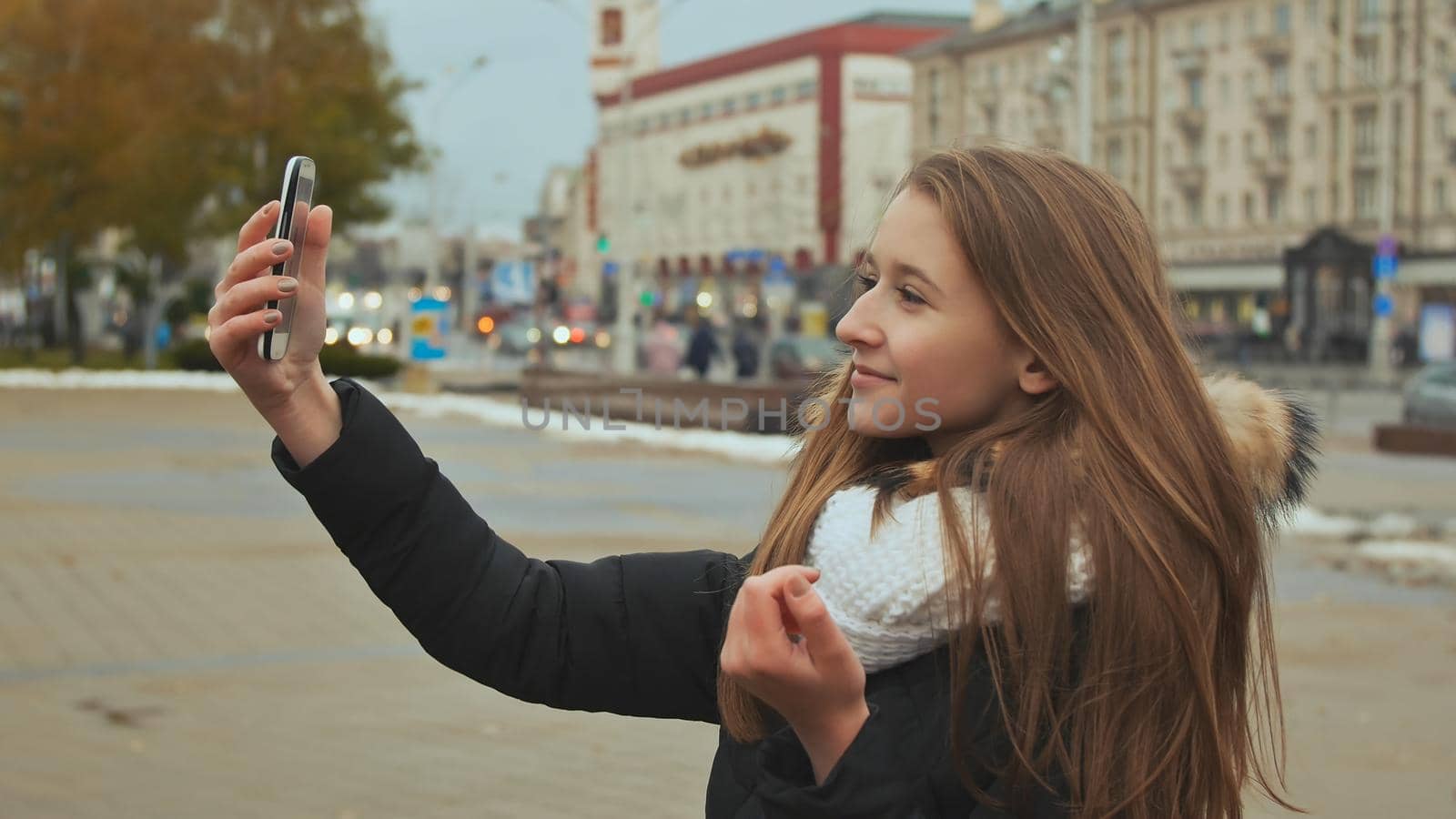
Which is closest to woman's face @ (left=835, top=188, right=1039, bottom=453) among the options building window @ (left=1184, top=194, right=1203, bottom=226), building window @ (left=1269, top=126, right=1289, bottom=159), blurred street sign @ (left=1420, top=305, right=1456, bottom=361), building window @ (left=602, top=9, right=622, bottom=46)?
building window @ (left=602, top=9, right=622, bottom=46)

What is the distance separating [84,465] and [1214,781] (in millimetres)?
18186

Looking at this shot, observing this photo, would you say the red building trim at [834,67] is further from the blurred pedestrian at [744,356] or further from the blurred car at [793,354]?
the blurred pedestrian at [744,356]

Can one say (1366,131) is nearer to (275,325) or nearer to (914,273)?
(914,273)

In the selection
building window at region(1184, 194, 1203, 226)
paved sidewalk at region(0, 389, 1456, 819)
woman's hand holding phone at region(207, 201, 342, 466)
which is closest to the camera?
woman's hand holding phone at region(207, 201, 342, 466)

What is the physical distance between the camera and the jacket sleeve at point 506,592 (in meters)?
2.00

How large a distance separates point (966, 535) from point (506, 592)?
0.56 meters

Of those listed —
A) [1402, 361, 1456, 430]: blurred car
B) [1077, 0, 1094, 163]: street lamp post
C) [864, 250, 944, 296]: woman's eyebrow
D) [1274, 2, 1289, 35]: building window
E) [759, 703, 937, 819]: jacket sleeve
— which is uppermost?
[1274, 2, 1289, 35]: building window

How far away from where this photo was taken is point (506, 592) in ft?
6.99

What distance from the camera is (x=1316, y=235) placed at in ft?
198

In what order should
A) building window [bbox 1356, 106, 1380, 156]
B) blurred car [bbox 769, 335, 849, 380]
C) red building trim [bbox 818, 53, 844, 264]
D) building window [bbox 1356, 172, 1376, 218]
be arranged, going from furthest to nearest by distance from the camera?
1. red building trim [bbox 818, 53, 844, 264]
2. building window [bbox 1356, 172, 1376, 218]
3. building window [bbox 1356, 106, 1380, 156]
4. blurred car [bbox 769, 335, 849, 380]

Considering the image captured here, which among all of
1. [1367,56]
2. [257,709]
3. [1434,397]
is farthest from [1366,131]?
[257,709]

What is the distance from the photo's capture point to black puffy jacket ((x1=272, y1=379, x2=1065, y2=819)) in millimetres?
1786

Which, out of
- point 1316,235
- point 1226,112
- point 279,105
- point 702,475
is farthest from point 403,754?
point 1226,112

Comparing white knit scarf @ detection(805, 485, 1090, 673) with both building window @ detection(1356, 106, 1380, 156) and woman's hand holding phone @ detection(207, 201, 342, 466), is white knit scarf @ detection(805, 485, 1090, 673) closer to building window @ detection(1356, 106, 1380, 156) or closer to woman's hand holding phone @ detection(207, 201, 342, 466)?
woman's hand holding phone @ detection(207, 201, 342, 466)
